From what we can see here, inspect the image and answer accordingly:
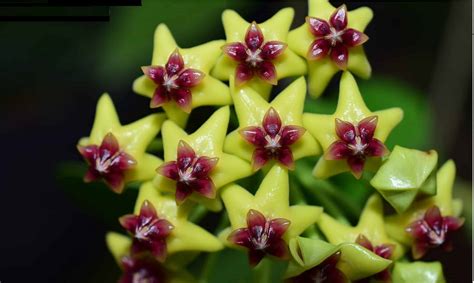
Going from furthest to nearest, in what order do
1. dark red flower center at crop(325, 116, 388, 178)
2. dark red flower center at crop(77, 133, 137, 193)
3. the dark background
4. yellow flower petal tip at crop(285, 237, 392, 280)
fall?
the dark background, dark red flower center at crop(77, 133, 137, 193), dark red flower center at crop(325, 116, 388, 178), yellow flower petal tip at crop(285, 237, 392, 280)

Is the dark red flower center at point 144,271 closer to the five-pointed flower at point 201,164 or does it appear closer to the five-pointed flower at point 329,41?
the five-pointed flower at point 201,164

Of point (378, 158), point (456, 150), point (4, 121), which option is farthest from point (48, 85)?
point (378, 158)

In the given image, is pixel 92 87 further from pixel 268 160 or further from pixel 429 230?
pixel 429 230

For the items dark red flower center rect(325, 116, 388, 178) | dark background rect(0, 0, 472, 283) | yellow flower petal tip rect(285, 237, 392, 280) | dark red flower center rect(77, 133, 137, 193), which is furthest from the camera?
dark background rect(0, 0, 472, 283)

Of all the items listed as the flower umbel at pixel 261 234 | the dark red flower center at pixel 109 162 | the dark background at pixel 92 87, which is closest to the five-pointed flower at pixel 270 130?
the flower umbel at pixel 261 234

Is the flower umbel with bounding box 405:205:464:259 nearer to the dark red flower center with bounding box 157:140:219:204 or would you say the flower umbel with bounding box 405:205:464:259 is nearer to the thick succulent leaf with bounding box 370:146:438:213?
the thick succulent leaf with bounding box 370:146:438:213

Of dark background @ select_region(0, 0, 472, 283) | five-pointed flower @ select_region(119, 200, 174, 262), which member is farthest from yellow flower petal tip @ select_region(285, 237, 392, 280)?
dark background @ select_region(0, 0, 472, 283)

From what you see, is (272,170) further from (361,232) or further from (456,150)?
(456,150)
